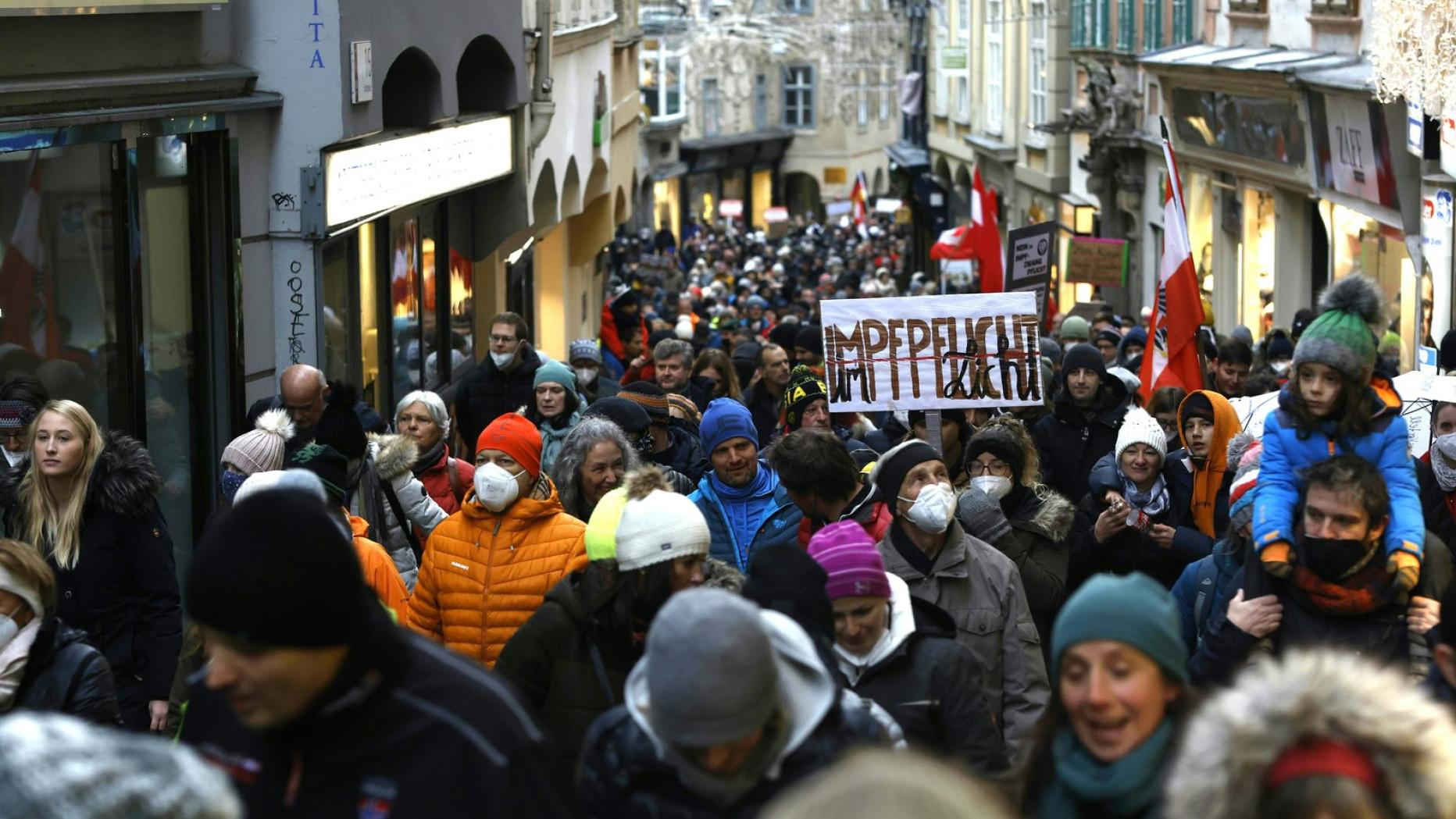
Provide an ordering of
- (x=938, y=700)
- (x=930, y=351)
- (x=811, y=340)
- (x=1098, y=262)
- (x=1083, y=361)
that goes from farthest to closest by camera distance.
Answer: (x=1098, y=262)
(x=811, y=340)
(x=930, y=351)
(x=1083, y=361)
(x=938, y=700)

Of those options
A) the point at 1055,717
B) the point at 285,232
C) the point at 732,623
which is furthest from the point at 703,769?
the point at 285,232

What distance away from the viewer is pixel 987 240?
92.4ft

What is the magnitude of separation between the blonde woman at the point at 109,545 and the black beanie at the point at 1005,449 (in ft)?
9.94

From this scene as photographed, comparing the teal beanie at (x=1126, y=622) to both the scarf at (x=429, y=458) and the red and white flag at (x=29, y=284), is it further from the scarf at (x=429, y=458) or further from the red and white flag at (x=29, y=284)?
the red and white flag at (x=29, y=284)

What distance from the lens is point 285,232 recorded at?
12.5 metres

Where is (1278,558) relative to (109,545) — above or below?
above

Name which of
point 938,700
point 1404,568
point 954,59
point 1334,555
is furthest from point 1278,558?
point 954,59

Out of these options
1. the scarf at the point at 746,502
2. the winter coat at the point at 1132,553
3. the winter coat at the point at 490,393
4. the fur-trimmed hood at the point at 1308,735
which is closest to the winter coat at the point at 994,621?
the scarf at the point at 746,502

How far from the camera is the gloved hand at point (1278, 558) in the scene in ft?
18.4

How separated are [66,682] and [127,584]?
157 centimetres

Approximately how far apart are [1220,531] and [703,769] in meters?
5.14

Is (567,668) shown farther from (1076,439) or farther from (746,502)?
(1076,439)

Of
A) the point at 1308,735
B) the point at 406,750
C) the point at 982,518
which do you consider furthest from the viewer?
the point at 982,518

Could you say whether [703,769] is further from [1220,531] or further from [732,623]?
[1220,531]
